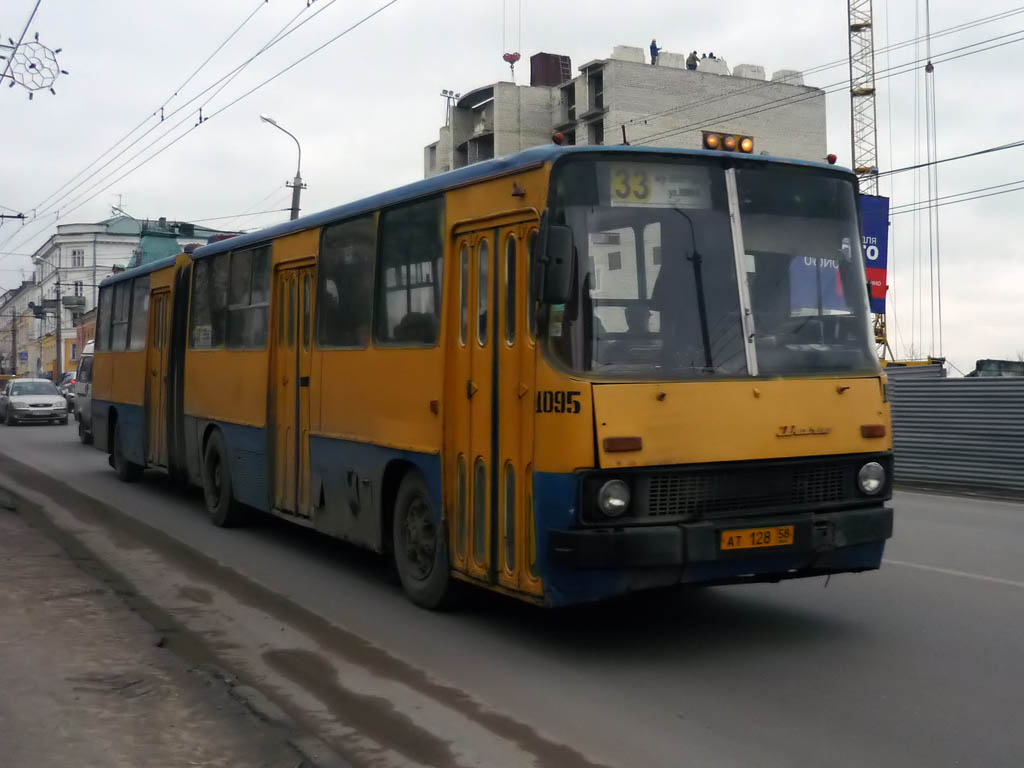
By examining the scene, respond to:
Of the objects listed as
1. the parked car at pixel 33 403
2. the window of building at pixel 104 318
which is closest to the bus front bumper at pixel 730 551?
the window of building at pixel 104 318

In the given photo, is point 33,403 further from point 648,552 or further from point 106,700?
point 648,552

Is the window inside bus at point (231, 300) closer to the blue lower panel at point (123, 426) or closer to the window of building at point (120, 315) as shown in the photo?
the blue lower panel at point (123, 426)

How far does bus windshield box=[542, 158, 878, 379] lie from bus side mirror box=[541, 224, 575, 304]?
0.16 metres

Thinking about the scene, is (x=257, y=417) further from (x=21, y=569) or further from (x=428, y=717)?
(x=428, y=717)

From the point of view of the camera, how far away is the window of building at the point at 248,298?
460 inches

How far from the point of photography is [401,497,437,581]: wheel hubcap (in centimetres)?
830

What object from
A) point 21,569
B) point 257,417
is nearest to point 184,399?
point 257,417

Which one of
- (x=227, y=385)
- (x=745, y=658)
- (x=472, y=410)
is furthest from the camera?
(x=227, y=385)

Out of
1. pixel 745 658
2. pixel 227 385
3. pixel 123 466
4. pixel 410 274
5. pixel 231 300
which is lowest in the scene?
pixel 745 658

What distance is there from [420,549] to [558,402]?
89.5 inches

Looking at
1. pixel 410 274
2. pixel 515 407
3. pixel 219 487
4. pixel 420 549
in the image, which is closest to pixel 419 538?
pixel 420 549

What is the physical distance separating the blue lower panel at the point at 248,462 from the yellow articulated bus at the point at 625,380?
282 centimetres

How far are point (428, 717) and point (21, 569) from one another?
5351 millimetres

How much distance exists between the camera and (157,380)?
50.7 feet
